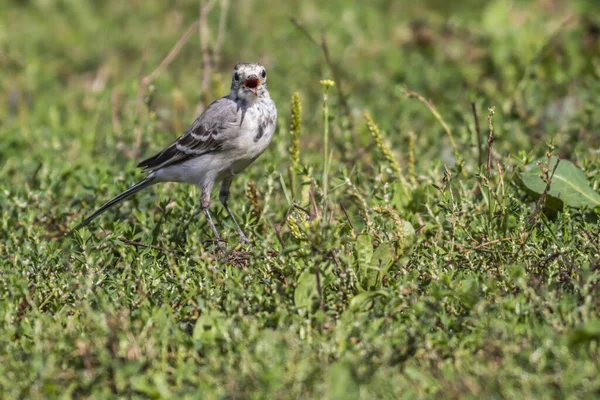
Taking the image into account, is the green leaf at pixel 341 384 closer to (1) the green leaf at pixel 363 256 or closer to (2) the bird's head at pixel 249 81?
(1) the green leaf at pixel 363 256

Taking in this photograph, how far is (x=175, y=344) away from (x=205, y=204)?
1.91 m

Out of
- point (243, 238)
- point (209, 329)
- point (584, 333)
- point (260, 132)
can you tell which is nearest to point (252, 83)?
point (260, 132)

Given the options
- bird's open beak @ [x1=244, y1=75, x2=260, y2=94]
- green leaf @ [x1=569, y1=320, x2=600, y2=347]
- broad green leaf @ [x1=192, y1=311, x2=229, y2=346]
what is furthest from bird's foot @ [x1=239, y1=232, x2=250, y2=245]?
green leaf @ [x1=569, y1=320, x2=600, y2=347]

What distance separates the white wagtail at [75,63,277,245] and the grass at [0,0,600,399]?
0.18m

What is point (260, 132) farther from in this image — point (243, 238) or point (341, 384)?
point (341, 384)

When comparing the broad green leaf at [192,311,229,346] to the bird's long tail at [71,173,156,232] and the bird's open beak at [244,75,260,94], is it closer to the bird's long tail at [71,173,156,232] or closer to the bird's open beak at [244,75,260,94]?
the bird's long tail at [71,173,156,232]

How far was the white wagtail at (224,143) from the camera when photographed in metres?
5.93

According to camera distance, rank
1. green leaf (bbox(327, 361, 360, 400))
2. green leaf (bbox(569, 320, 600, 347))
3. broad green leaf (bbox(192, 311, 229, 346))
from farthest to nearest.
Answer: broad green leaf (bbox(192, 311, 229, 346)) → green leaf (bbox(569, 320, 600, 347)) → green leaf (bbox(327, 361, 360, 400))

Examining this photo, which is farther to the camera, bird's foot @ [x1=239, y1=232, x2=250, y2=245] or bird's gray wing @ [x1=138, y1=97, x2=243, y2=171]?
bird's gray wing @ [x1=138, y1=97, x2=243, y2=171]

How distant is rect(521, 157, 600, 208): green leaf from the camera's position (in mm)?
5461

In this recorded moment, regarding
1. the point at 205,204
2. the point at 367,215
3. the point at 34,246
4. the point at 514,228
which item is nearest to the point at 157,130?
the point at 205,204

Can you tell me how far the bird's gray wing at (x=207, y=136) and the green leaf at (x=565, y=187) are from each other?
2018mm

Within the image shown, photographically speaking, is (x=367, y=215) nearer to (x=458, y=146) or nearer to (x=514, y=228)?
(x=514, y=228)

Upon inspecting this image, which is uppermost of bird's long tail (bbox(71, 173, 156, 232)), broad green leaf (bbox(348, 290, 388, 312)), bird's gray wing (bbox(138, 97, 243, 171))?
bird's gray wing (bbox(138, 97, 243, 171))
